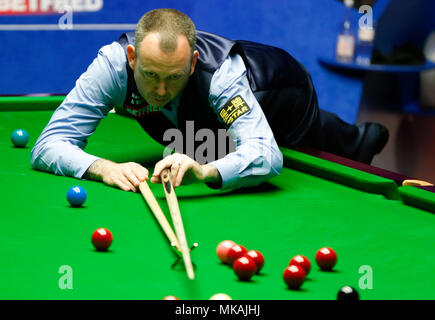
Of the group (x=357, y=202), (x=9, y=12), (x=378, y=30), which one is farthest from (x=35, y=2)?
(x=357, y=202)

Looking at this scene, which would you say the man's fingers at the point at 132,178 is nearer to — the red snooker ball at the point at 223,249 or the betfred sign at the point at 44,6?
the red snooker ball at the point at 223,249

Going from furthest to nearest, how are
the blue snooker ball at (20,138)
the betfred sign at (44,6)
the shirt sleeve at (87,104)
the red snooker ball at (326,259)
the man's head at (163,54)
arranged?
the betfred sign at (44,6) < the blue snooker ball at (20,138) < the shirt sleeve at (87,104) < the man's head at (163,54) < the red snooker ball at (326,259)

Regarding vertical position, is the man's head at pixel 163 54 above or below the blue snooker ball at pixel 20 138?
above

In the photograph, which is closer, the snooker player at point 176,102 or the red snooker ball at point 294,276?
the red snooker ball at point 294,276

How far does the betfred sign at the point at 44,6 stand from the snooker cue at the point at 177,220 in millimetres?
3682

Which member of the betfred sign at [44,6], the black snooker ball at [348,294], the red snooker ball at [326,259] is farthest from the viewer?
the betfred sign at [44,6]

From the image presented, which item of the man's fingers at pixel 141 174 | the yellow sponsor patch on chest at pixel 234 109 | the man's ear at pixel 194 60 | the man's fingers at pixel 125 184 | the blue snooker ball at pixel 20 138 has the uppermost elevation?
the man's ear at pixel 194 60

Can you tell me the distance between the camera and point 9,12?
18.6 feet

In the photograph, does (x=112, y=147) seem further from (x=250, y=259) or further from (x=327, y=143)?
(x=250, y=259)

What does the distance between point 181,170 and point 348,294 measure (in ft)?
3.09

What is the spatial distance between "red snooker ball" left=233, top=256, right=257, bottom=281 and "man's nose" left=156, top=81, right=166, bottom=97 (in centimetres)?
102

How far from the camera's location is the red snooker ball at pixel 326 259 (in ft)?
6.09

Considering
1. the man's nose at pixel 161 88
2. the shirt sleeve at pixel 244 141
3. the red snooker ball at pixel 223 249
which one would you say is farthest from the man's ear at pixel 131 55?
the red snooker ball at pixel 223 249

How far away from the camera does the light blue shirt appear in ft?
8.79
